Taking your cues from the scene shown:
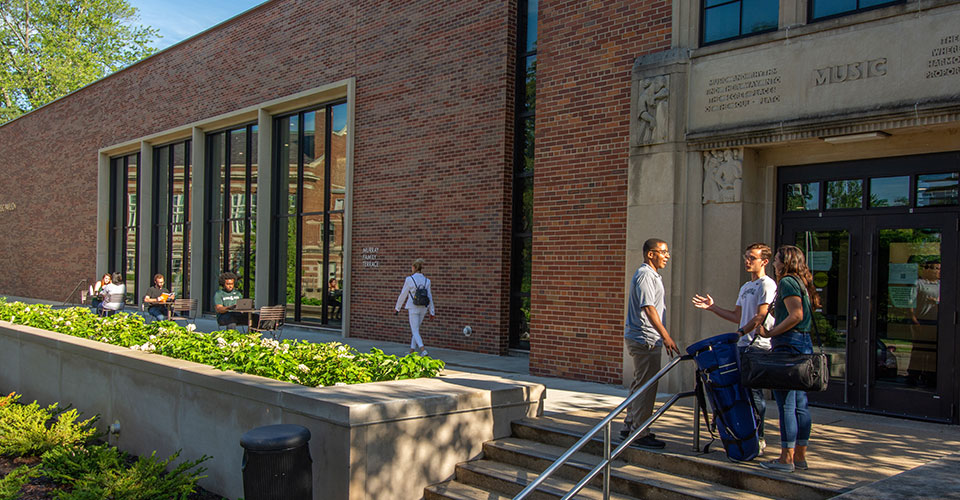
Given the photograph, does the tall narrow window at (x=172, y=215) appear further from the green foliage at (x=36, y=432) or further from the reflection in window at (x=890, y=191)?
the reflection in window at (x=890, y=191)

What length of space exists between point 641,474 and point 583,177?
18.1 feet

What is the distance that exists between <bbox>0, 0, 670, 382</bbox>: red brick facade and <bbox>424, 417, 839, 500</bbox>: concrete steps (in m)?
3.55

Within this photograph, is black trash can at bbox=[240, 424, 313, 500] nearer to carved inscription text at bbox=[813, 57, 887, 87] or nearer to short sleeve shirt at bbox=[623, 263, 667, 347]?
short sleeve shirt at bbox=[623, 263, 667, 347]

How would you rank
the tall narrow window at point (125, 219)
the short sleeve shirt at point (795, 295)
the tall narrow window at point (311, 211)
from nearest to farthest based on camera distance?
the short sleeve shirt at point (795, 295), the tall narrow window at point (311, 211), the tall narrow window at point (125, 219)

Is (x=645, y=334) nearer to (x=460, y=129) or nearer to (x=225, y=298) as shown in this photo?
(x=460, y=129)

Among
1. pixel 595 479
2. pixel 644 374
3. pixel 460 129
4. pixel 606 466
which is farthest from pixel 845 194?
pixel 460 129

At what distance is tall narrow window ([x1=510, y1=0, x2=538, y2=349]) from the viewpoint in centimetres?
1360

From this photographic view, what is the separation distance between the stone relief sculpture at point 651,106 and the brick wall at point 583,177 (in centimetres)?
39

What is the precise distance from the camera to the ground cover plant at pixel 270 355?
6.97 m

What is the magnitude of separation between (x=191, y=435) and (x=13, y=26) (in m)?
49.8

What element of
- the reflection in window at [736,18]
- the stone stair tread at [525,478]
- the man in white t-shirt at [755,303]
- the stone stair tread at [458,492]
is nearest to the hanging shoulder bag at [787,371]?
the man in white t-shirt at [755,303]

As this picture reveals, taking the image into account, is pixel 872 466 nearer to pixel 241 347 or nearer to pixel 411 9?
pixel 241 347

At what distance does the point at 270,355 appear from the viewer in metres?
7.64

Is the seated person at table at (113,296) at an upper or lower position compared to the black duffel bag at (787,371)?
lower
